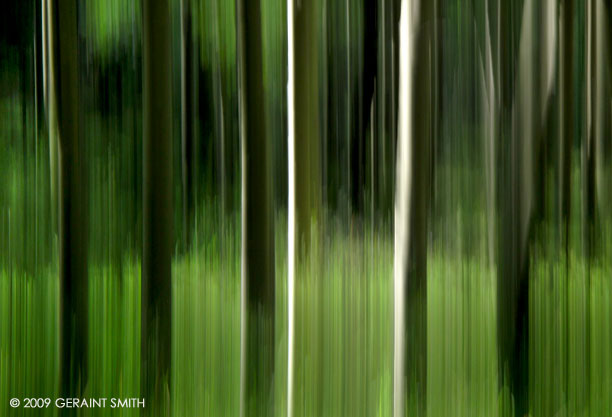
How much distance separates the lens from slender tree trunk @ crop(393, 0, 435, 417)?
3.43 feet

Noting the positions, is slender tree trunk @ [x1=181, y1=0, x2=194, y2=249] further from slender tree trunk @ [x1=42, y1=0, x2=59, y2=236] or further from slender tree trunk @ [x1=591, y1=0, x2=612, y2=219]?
slender tree trunk @ [x1=591, y1=0, x2=612, y2=219]

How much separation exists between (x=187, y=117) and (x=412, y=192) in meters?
0.39

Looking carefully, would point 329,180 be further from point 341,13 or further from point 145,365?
point 145,365

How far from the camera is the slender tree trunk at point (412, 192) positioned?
105 centimetres

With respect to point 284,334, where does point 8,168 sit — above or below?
above

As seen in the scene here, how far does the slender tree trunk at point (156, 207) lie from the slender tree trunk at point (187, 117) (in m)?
0.02

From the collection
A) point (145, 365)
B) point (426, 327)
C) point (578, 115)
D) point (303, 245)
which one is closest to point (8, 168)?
point (145, 365)

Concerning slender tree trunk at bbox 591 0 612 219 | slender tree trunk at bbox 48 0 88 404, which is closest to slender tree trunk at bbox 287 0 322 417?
slender tree trunk at bbox 48 0 88 404

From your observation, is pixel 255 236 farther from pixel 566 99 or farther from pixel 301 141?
pixel 566 99

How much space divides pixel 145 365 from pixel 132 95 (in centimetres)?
45

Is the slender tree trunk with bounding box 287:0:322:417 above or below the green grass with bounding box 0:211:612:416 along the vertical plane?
above

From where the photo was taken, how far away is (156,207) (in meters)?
1.04

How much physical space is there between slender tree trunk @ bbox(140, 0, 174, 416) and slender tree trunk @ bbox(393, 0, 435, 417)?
38 centimetres

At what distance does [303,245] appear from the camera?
105 centimetres
